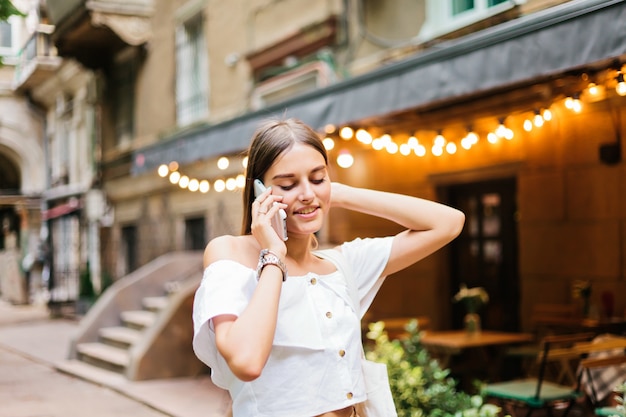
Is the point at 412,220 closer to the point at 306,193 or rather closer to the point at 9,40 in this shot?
the point at 306,193

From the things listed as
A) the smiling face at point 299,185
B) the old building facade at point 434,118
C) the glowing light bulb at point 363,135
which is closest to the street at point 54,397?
the old building facade at point 434,118

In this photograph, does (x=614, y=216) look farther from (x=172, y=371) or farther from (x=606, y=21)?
(x=172, y=371)

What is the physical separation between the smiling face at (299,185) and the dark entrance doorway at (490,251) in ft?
24.1

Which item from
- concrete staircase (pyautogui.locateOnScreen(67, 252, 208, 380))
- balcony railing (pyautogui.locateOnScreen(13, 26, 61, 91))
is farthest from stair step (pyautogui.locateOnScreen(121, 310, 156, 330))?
balcony railing (pyautogui.locateOnScreen(13, 26, 61, 91))

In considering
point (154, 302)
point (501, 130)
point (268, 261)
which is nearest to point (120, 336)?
point (154, 302)

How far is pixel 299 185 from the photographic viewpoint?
221cm

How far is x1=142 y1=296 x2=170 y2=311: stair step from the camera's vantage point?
1139 cm

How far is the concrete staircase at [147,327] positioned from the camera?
31.9ft

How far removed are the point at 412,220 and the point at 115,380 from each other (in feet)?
26.0

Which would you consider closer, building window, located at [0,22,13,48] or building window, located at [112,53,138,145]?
building window, located at [112,53,138,145]

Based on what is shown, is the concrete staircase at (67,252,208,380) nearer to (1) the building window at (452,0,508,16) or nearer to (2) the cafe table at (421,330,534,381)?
(2) the cafe table at (421,330,534,381)

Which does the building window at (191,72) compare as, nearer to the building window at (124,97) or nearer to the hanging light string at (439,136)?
the building window at (124,97)

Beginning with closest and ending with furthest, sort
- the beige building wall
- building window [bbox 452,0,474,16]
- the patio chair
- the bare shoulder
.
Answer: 1. the bare shoulder
2. the patio chair
3. the beige building wall
4. building window [bbox 452,0,474,16]

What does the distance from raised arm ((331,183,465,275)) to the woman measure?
260 millimetres
